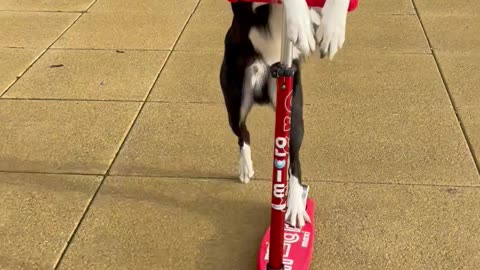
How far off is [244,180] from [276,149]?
1323 millimetres

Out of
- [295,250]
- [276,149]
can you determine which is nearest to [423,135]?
[295,250]

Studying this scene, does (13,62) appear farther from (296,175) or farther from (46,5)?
(296,175)

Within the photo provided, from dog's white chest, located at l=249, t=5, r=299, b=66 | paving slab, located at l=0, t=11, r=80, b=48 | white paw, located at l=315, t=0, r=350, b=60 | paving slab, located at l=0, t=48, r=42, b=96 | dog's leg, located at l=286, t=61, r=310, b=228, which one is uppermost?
white paw, located at l=315, t=0, r=350, b=60

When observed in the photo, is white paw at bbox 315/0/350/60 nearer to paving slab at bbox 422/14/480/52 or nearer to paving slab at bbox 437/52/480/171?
paving slab at bbox 437/52/480/171

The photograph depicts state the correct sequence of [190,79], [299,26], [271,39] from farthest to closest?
[190,79], [271,39], [299,26]

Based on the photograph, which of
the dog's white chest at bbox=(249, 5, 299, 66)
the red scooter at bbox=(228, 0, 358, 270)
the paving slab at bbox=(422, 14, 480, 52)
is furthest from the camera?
the paving slab at bbox=(422, 14, 480, 52)

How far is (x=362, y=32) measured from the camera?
20.8 ft

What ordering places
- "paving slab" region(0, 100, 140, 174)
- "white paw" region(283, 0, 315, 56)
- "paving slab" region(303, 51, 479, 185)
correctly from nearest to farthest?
"white paw" region(283, 0, 315, 56) < "paving slab" region(303, 51, 479, 185) < "paving slab" region(0, 100, 140, 174)

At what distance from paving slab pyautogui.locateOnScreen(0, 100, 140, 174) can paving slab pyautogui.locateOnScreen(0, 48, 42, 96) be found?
1.39 feet

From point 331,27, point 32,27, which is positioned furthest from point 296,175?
point 32,27

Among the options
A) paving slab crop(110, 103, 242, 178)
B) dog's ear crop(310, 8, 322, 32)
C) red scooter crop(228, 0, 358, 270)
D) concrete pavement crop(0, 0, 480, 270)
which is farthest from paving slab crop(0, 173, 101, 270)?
dog's ear crop(310, 8, 322, 32)

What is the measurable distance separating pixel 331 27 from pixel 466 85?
10.2ft

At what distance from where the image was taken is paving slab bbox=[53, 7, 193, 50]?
6.15 m

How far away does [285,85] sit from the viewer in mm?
2621
